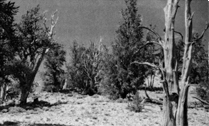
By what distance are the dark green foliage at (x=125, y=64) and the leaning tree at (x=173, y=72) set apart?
1621cm

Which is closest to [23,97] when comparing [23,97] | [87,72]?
[23,97]

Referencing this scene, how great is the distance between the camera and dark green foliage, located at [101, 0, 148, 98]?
21047 mm

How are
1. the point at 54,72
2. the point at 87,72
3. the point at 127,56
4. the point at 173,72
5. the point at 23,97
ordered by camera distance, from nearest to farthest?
the point at 173,72, the point at 23,97, the point at 127,56, the point at 87,72, the point at 54,72

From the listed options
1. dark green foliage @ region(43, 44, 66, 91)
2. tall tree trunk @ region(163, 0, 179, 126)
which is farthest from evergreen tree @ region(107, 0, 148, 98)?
dark green foliage @ region(43, 44, 66, 91)

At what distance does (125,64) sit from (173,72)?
17492 mm

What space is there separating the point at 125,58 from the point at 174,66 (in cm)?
1730

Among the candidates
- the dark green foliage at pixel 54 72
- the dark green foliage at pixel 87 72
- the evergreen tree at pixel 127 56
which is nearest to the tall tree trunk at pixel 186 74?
the evergreen tree at pixel 127 56

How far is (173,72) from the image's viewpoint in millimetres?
4172

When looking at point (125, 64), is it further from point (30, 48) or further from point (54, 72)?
point (54, 72)

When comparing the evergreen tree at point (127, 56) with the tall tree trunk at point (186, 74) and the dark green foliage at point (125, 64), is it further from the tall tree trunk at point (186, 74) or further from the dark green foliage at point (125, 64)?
the tall tree trunk at point (186, 74)

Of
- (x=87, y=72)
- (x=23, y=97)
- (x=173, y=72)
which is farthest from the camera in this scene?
(x=87, y=72)

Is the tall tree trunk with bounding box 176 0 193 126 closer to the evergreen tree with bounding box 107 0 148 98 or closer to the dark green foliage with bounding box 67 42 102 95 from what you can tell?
the evergreen tree with bounding box 107 0 148 98

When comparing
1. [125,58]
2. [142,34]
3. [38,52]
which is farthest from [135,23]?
[38,52]

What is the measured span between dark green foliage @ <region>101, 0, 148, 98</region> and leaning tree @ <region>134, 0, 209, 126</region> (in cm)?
1621
